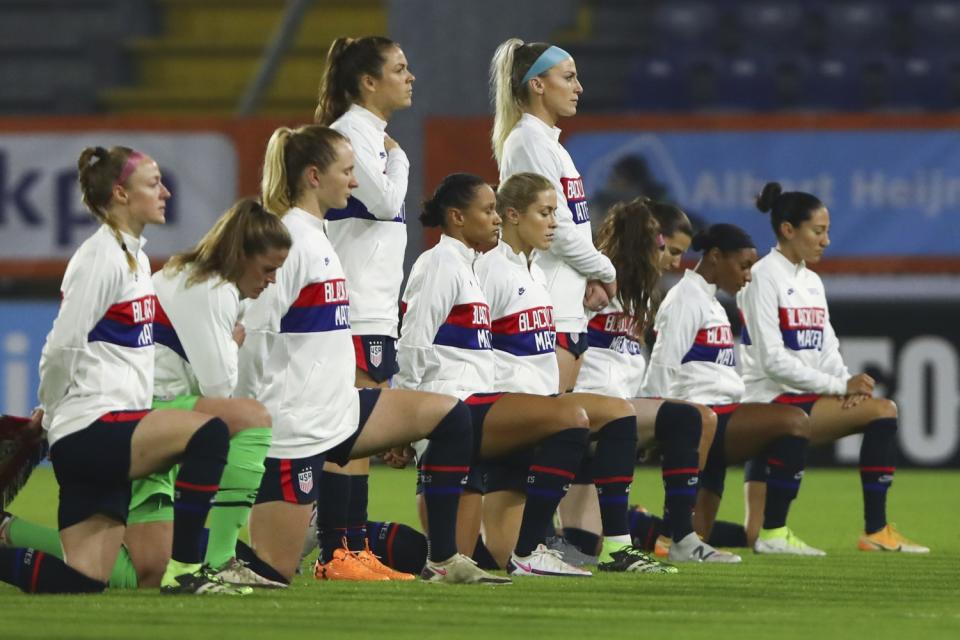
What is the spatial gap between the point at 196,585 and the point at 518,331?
1.64m

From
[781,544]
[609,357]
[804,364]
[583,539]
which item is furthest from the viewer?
[804,364]

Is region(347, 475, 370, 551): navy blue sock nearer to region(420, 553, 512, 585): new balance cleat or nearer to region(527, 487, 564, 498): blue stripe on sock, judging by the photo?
region(420, 553, 512, 585): new balance cleat

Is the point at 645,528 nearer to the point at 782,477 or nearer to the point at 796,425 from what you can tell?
the point at 782,477

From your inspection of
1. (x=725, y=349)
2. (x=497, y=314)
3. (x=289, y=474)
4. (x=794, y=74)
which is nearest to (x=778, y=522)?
(x=725, y=349)

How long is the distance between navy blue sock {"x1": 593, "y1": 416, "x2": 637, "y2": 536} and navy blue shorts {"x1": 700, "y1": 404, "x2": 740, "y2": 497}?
44.1 inches

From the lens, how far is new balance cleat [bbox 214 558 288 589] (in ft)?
18.7

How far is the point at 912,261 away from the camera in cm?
1177

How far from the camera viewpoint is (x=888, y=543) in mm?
7734

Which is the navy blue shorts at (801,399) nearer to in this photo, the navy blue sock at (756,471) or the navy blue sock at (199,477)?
the navy blue sock at (756,471)

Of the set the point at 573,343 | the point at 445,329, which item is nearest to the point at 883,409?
the point at 573,343

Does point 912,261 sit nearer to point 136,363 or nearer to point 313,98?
point 313,98

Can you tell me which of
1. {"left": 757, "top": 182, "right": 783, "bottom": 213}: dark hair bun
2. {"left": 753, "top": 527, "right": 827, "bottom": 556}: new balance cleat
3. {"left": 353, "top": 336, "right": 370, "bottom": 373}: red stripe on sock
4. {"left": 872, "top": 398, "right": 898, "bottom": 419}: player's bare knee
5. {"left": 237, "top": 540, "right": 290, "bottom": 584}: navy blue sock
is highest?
{"left": 757, "top": 182, "right": 783, "bottom": 213}: dark hair bun

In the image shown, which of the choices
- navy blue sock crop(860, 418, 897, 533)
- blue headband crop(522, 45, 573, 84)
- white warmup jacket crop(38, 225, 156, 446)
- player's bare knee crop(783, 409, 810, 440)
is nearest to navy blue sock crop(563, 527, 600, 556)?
player's bare knee crop(783, 409, 810, 440)

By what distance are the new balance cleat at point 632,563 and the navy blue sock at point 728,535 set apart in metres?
1.39
